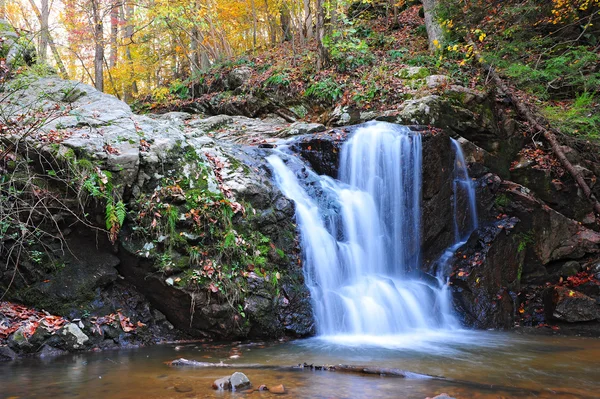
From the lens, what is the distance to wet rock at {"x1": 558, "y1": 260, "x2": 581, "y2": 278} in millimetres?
8961

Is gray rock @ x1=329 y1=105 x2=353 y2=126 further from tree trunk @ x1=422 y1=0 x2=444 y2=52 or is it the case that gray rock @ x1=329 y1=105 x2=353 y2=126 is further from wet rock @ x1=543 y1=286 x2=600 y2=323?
wet rock @ x1=543 y1=286 x2=600 y2=323

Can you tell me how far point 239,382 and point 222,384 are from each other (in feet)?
0.48

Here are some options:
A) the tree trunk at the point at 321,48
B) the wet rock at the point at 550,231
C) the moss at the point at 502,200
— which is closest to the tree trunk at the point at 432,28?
the tree trunk at the point at 321,48

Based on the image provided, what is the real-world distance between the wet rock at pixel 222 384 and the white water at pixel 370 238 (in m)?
3.00

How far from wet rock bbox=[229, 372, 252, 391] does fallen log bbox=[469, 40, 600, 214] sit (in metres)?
9.15

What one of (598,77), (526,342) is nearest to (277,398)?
(526,342)

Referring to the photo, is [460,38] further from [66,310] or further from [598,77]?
[66,310]

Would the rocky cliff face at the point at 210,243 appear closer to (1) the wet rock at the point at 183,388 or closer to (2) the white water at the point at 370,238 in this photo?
(2) the white water at the point at 370,238

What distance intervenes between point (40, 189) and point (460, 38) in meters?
12.8

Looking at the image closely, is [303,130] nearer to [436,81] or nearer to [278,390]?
[436,81]

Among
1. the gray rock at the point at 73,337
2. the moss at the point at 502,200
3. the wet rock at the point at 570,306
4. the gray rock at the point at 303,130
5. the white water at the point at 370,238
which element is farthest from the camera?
the gray rock at the point at 303,130

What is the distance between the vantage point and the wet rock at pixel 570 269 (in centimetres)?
896

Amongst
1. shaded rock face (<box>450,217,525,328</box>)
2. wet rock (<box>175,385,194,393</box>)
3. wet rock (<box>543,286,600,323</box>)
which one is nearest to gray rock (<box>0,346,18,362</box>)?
wet rock (<box>175,385,194,393</box>)

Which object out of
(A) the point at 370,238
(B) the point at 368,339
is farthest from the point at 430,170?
(B) the point at 368,339
